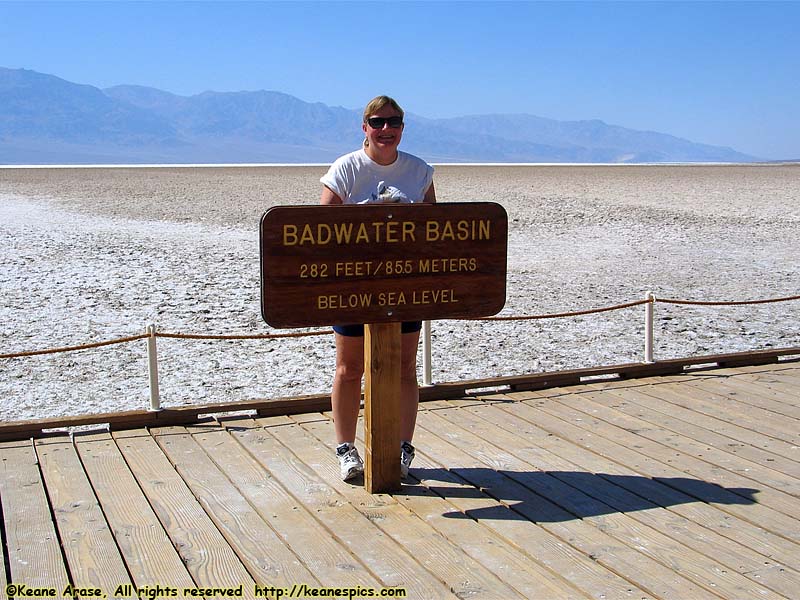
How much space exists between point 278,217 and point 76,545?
1436mm

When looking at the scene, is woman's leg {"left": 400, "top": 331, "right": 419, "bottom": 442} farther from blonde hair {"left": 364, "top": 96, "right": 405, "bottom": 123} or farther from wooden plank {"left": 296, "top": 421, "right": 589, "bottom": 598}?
blonde hair {"left": 364, "top": 96, "right": 405, "bottom": 123}

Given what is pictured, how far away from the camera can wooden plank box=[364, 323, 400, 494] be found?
432 cm

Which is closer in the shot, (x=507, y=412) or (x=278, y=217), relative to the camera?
(x=278, y=217)

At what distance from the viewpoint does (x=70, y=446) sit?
5055 millimetres

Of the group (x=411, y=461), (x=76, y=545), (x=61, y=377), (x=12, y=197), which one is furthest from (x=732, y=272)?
(x=12, y=197)

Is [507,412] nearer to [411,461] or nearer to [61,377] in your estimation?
[411,461]

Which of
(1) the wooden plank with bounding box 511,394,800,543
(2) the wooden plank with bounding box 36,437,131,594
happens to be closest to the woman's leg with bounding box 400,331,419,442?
(1) the wooden plank with bounding box 511,394,800,543

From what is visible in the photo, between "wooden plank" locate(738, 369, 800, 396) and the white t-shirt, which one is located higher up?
the white t-shirt

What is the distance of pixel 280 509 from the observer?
4199 millimetres

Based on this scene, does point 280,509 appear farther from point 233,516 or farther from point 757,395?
point 757,395

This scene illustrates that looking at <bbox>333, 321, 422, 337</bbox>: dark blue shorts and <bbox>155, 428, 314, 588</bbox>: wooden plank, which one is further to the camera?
<bbox>333, 321, 422, 337</bbox>: dark blue shorts

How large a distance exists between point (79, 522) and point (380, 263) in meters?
1.57

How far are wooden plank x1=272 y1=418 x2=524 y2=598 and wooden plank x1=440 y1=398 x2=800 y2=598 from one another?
24.4 inches

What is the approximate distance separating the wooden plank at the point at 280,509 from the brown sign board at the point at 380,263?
2.57 feet
